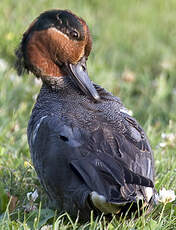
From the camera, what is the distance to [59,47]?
11.4ft

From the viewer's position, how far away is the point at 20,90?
5.16 meters

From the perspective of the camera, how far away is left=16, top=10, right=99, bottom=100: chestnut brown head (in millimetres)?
3441

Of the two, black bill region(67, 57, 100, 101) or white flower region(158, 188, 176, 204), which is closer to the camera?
white flower region(158, 188, 176, 204)

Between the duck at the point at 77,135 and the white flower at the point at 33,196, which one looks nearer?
the duck at the point at 77,135

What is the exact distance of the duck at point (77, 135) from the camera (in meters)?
2.96

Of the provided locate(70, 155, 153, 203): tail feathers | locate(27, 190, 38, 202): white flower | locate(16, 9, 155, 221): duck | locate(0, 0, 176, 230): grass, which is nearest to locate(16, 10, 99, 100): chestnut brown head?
locate(16, 9, 155, 221): duck

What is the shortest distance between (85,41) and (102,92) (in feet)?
1.27

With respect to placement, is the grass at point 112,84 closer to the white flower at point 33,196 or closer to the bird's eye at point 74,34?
the white flower at point 33,196

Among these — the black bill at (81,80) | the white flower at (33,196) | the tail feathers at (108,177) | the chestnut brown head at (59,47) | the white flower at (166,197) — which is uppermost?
the chestnut brown head at (59,47)

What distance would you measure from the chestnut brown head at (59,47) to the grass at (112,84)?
1.15 ft

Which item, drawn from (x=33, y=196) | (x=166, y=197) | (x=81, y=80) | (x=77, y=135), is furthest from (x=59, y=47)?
(x=166, y=197)

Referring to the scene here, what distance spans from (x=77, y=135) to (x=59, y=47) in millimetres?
661

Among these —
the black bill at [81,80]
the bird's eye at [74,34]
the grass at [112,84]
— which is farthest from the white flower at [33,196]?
the bird's eye at [74,34]

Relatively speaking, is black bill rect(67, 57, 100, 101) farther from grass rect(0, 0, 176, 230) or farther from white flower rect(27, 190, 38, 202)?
white flower rect(27, 190, 38, 202)
